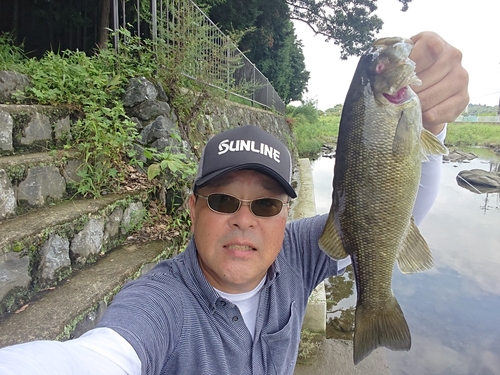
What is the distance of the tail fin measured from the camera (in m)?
1.53

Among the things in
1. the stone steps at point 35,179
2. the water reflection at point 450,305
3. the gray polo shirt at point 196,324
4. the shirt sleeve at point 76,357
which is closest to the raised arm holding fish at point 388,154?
the gray polo shirt at point 196,324

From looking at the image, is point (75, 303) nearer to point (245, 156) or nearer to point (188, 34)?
point (245, 156)

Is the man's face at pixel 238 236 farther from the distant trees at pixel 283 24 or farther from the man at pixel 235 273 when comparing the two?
the distant trees at pixel 283 24

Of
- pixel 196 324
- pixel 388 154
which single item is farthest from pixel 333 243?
pixel 196 324

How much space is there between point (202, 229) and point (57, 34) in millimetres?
8769

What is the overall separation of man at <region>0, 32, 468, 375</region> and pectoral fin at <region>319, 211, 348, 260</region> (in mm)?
236

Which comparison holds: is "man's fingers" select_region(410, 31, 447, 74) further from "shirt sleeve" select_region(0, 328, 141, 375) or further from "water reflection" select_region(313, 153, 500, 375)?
"water reflection" select_region(313, 153, 500, 375)

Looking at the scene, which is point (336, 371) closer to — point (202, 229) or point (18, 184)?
point (202, 229)

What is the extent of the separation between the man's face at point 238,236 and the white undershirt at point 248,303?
2cm

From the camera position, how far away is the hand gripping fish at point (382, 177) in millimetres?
1506

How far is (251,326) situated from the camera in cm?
149

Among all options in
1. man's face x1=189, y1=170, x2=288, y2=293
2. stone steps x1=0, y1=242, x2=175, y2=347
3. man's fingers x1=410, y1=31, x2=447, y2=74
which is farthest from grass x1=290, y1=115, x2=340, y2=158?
man's face x1=189, y1=170, x2=288, y2=293

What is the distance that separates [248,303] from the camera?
155 cm

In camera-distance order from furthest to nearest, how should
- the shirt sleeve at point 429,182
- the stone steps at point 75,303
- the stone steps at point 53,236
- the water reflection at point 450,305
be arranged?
the water reflection at point 450,305, the stone steps at point 53,236, the stone steps at point 75,303, the shirt sleeve at point 429,182
